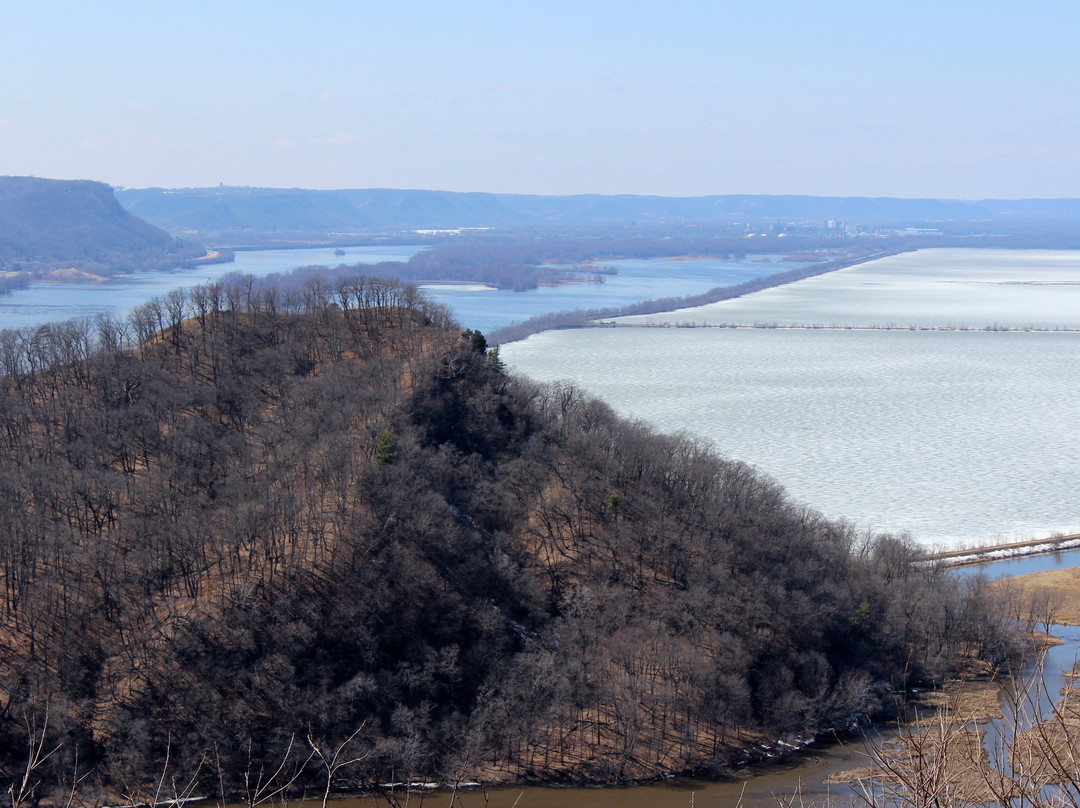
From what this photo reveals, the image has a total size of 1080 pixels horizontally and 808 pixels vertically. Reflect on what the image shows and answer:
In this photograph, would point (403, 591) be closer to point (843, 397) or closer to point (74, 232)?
point (843, 397)

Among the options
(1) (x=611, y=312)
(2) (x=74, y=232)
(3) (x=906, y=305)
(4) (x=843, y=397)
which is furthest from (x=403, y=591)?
(2) (x=74, y=232)

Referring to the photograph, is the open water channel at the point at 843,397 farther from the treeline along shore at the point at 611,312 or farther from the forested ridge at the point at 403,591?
the treeline along shore at the point at 611,312

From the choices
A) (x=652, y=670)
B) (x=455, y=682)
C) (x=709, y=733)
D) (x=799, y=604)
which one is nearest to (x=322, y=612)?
(x=455, y=682)

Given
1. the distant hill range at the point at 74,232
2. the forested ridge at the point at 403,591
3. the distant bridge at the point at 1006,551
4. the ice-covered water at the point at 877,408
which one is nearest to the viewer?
the forested ridge at the point at 403,591

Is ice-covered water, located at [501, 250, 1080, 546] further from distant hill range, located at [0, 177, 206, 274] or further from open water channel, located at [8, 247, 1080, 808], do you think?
distant hill range, located at [0, 177, 206, 274]

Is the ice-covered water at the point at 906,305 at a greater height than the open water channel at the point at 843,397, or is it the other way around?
the ice-covered water at the point at 906,305

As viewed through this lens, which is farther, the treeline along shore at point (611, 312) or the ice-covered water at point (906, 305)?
the ice-covered water at point (906, 305)

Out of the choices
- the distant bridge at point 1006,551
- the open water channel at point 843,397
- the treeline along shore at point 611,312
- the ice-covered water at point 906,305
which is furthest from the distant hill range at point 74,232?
the distant bridge at point 1006,551
